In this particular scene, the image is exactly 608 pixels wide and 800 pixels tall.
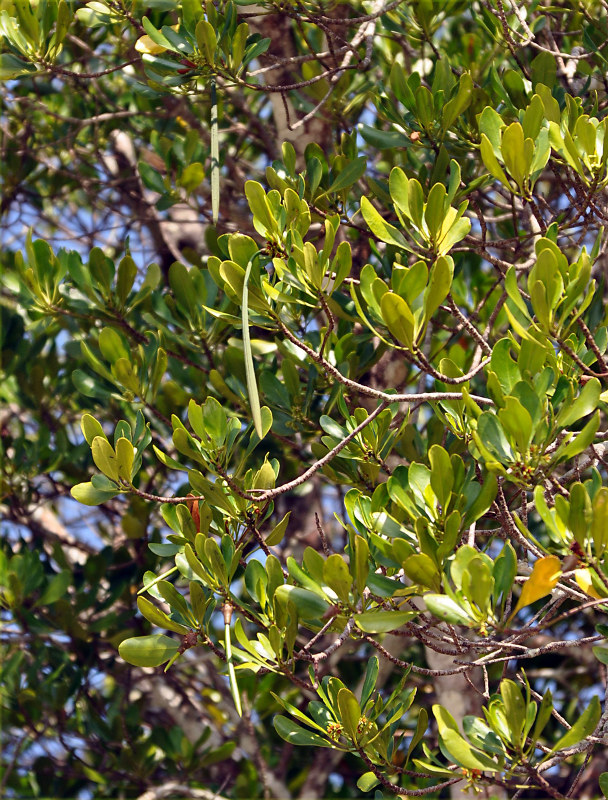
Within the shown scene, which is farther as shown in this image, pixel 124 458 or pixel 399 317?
pixel 124 458

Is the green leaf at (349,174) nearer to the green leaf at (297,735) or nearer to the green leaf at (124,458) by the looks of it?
the green leaf at (124,458)

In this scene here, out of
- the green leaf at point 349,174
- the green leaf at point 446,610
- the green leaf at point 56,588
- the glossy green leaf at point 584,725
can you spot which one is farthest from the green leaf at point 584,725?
the green leaf at point 56,588

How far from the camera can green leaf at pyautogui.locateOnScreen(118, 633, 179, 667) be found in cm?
127

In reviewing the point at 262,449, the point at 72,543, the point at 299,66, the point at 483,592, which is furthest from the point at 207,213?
the point at 483,592

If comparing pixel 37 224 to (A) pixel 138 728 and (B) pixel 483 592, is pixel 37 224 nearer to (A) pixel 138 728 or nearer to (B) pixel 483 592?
(A) pixel 138 728

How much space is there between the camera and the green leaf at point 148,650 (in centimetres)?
127

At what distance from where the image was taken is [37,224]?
13.3ft

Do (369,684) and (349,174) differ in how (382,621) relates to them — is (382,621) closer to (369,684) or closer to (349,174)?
(369,684)

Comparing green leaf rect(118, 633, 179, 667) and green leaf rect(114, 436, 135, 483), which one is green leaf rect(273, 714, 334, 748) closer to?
green leaf rect(118, 633, 179, 667)

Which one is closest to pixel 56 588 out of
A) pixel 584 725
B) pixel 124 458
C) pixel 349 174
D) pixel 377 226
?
pixel 124 458

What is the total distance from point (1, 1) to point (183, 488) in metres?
1.18

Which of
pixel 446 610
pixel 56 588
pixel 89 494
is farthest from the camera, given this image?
pixel 56 588

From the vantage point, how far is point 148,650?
1281 millimetres

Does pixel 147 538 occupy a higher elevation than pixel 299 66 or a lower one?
lower
